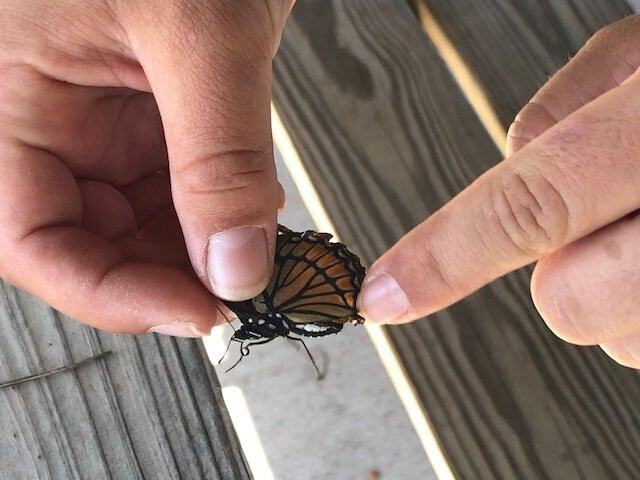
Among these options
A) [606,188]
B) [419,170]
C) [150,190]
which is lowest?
[606,188]

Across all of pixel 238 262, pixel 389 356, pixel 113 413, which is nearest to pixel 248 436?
pixel 113 413

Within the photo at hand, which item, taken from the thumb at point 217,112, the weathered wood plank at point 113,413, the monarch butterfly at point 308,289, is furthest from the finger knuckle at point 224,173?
the weathered wood plank at point 113,413

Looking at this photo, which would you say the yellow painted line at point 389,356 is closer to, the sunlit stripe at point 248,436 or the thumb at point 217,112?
the thumb at point 217,112

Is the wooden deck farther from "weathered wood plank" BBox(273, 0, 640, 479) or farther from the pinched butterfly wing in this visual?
the pinched butterfly wing

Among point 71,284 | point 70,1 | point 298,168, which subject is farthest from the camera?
point 298,168

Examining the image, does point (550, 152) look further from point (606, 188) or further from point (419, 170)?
point (419, 170)

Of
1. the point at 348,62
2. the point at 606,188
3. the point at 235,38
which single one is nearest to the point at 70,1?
the point at 235,38
